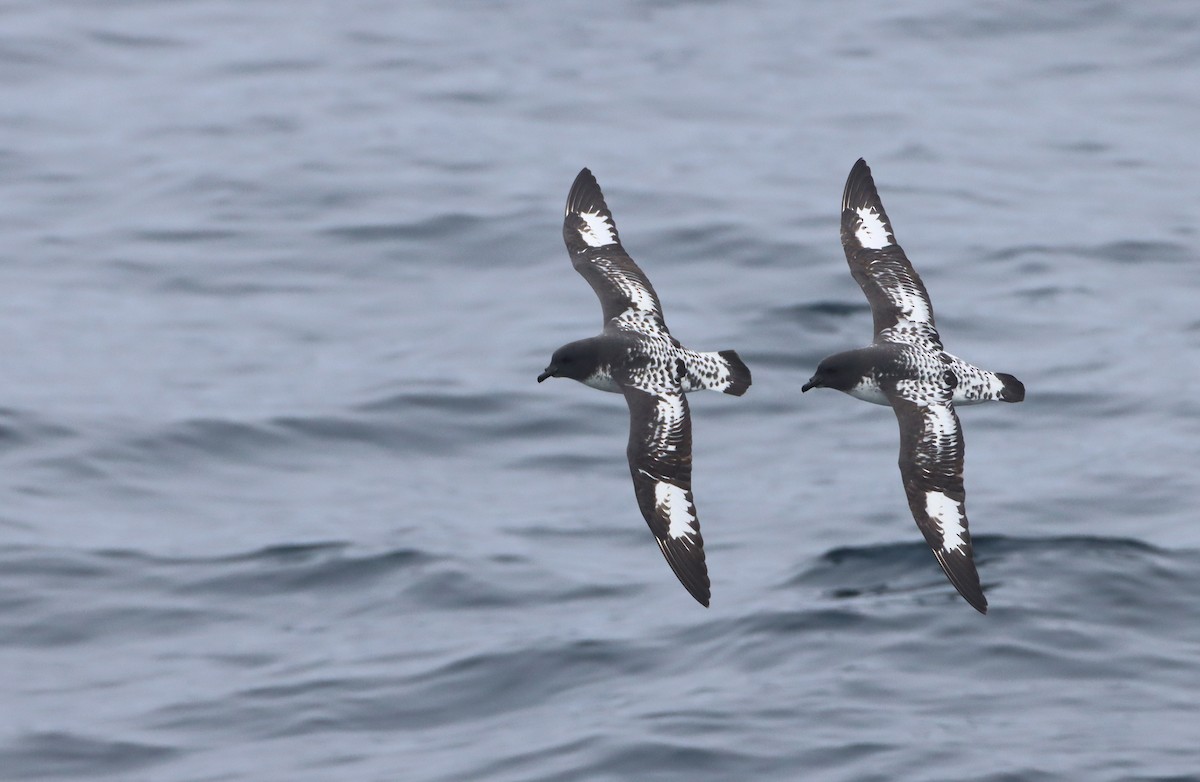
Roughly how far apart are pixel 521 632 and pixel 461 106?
20385 mm

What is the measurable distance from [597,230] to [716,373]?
8.43 feet

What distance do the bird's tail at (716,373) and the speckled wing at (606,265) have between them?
633 millimetres

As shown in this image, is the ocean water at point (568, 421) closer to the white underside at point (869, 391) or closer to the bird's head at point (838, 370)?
the white underside at point (869, 391)

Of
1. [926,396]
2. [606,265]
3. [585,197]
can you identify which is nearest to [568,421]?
[585,197]

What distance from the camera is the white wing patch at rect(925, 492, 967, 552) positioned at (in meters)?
12.7

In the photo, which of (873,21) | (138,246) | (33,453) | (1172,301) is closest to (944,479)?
(33,453)

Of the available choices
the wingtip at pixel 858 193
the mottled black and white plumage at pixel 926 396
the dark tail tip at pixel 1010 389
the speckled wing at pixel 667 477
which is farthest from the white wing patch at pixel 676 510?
the wingtip at pixel 858 193

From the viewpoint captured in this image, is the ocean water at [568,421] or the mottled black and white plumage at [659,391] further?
the ocean water at [568,421]

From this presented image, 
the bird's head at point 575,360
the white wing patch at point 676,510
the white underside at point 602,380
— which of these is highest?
the bird's head at point 575,360

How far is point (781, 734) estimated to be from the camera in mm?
17328

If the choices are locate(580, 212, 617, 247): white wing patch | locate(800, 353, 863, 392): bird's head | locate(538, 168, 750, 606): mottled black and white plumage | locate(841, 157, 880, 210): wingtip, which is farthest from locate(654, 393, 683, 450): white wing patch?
locate(841, 157, 880, 210): wingtip

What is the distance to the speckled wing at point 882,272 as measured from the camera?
14164 millimetres

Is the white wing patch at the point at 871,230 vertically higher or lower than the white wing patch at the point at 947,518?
higher

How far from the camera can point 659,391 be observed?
12.9 meters
